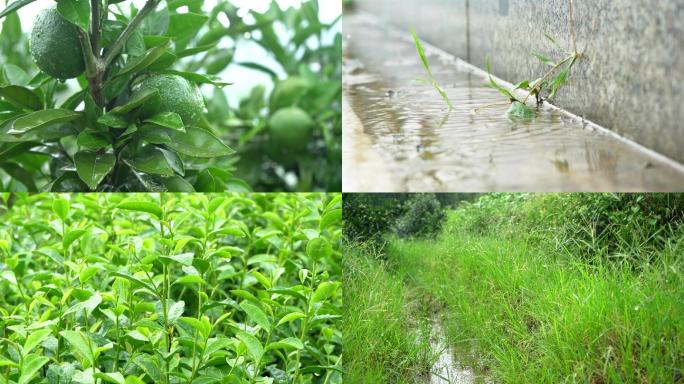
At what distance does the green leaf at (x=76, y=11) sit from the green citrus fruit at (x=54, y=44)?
0.27 ft

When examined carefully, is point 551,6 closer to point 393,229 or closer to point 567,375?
point 393,229

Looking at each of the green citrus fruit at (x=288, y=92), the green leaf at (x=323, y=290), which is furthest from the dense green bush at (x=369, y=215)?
the green citrus fruit at (x=288, y=92)

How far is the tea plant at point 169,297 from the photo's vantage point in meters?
1.01

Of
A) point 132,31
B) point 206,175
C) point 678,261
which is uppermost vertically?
point 132,31

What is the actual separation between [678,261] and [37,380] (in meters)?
1.04

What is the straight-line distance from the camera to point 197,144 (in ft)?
3.40

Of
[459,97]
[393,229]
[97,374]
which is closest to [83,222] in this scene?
[97,374]

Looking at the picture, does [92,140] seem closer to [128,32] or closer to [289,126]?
[128,32]

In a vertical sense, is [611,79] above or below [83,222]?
above

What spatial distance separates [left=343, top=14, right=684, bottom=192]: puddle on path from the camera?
913 millimetres

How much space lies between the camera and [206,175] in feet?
3.78

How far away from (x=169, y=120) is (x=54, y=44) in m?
0.19

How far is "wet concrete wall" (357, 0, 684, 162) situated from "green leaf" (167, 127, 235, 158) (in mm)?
533

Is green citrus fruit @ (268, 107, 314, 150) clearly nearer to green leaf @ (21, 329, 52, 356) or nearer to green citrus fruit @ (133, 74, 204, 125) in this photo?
green citrus fruit @ (133, 74, 204, 125)
